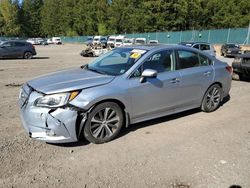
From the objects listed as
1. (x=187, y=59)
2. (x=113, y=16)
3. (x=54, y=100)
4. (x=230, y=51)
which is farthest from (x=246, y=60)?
(x=113, y=16)

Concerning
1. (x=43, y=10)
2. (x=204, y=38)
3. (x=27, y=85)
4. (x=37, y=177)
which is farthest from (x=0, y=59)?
(x=43, y=10)

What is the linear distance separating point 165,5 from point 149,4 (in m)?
3.33

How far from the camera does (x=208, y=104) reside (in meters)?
7.27

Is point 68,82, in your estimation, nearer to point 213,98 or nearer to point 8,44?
point 213,98

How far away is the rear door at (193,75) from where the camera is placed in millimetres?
6500

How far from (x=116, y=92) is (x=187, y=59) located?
213cm

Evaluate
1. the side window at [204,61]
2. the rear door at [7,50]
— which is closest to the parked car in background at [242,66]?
the side window at [204,61]

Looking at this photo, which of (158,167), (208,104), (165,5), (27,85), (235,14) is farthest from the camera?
(165,5)

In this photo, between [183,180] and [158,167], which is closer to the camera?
[183,180]

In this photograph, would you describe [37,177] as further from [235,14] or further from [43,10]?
[43,10]

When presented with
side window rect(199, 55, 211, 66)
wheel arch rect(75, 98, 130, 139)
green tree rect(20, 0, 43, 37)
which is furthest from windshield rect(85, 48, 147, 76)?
green tree rect(20, 0, 43, 37)

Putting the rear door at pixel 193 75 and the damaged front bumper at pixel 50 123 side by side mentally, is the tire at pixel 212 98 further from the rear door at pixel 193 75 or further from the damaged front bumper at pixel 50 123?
the damaged front bumper at pixel 50 123

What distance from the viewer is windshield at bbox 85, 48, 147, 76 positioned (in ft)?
19.3

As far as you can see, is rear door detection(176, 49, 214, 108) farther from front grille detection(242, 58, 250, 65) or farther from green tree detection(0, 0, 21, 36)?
green tree detection(0, 0, 21, 36)
